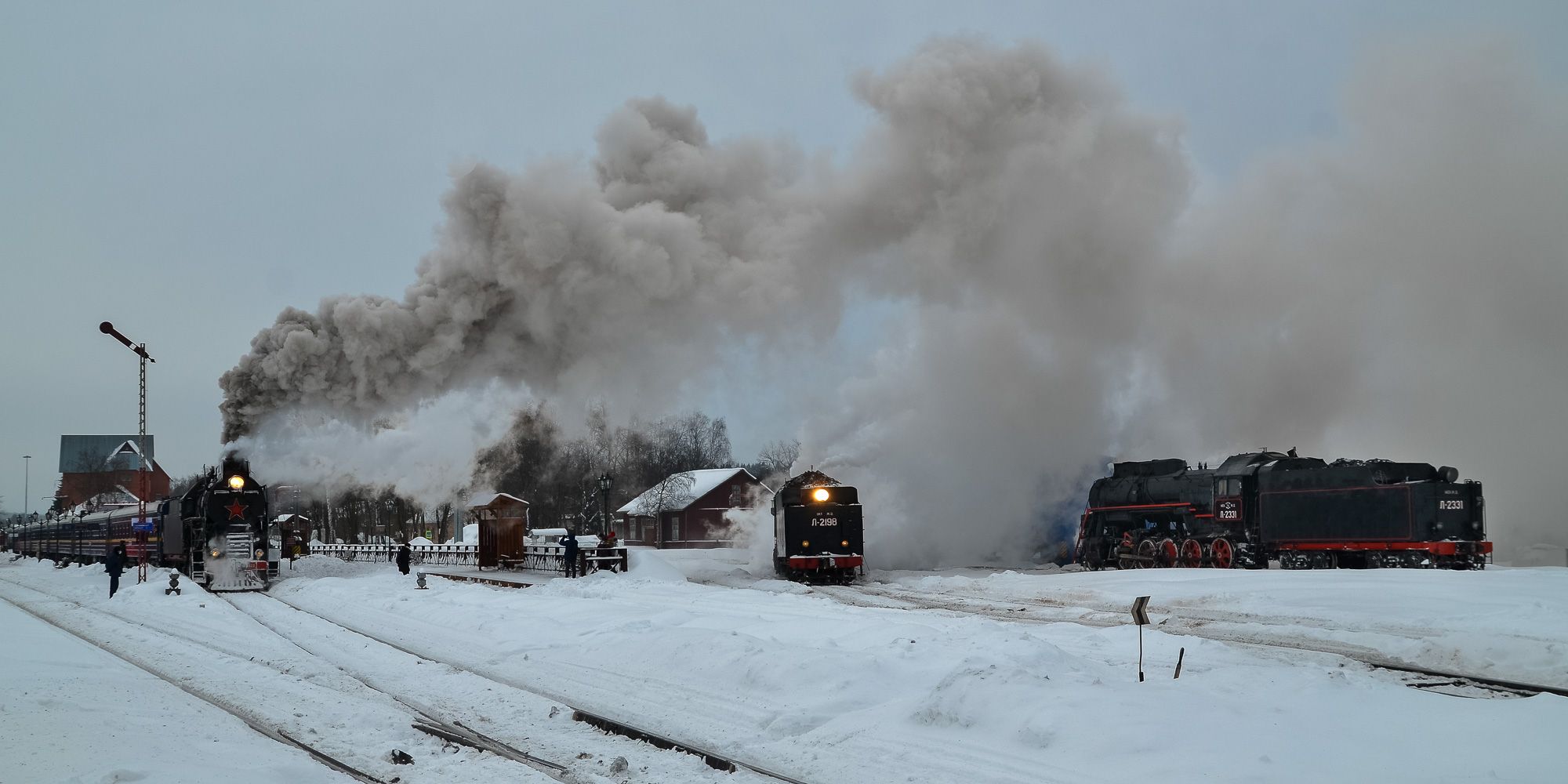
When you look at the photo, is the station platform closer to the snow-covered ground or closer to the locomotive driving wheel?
the snow-covered ground

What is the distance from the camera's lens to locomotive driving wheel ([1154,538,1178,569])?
30141 millimetres

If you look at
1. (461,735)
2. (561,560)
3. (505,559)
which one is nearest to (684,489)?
(505,559)

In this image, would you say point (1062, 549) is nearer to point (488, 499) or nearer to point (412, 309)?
point (488, 499)

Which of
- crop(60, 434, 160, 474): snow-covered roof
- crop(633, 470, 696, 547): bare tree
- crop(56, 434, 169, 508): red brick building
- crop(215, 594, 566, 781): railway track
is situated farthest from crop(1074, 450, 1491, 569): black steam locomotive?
crop(60, 434, 160, 474): snow-covered roof

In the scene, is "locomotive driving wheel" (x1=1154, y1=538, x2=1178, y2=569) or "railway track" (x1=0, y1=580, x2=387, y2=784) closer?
"railway track" (x1=0, y1=580, x2=387, y2=784)

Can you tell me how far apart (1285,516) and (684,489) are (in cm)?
3293

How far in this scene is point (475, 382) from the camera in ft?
86.7

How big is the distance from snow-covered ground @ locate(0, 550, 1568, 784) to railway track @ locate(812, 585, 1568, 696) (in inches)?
5.7

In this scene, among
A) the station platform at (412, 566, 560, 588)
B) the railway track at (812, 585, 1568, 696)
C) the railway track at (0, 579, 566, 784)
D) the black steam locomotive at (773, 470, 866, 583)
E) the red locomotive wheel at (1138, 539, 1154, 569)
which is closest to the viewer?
the railway track at (0, 579, 566, 784)

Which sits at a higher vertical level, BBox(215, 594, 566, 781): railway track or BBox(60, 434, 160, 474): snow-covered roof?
BBox(60, 434, 160, 474): snow-covered roof

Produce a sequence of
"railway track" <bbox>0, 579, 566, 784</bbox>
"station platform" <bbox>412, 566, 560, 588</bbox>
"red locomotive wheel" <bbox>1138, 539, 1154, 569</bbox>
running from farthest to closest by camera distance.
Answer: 1. "red locomotive wheel" <bbox>1138, 539, 1154, 569</bbox>
2. "station platform" <bbox>412, 566, 560, 588</bbox>
3. "railway track" <bbox>0, 579, 566, 784</bbox>

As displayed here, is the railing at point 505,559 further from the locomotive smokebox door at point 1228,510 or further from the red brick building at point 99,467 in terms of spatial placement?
the red brick building at point 99,467

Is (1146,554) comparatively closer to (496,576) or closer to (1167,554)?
(1167,554)

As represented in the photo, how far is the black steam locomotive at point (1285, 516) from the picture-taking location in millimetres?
24391
